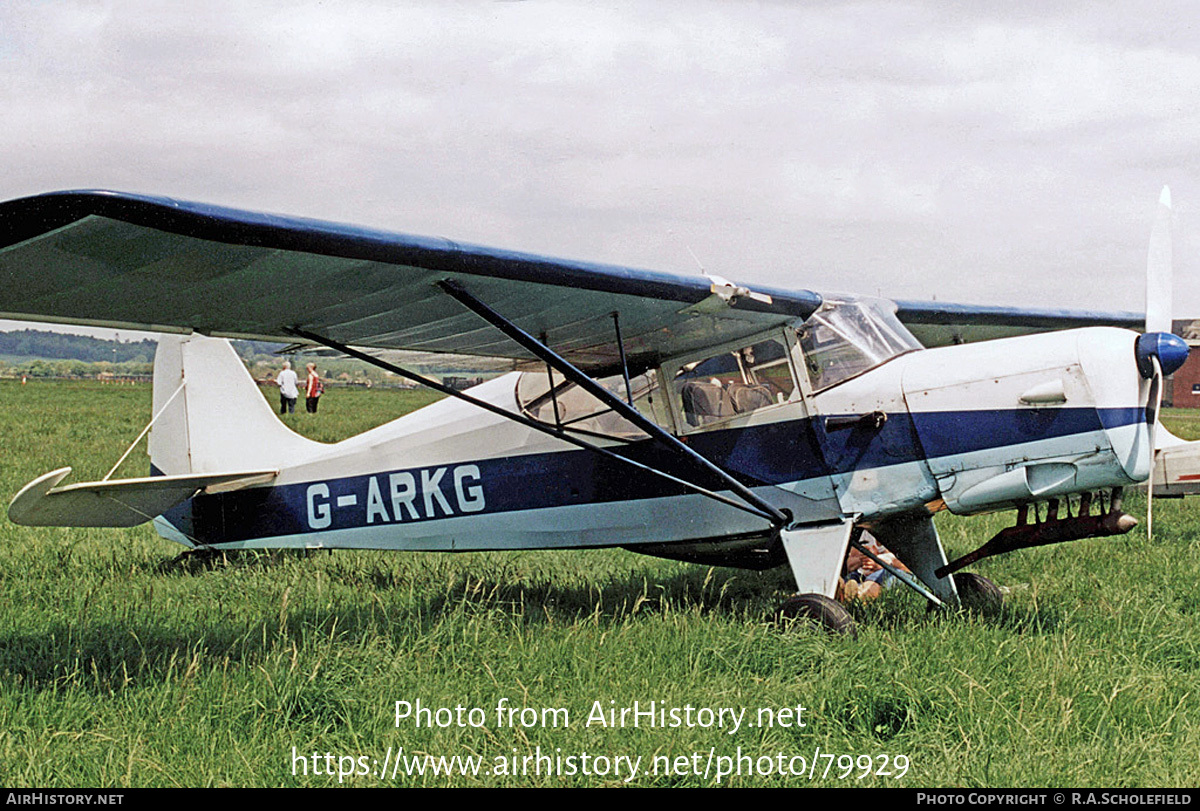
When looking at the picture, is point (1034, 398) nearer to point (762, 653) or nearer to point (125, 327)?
point (762, 653)

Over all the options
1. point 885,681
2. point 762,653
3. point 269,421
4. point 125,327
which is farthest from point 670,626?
point 269,421

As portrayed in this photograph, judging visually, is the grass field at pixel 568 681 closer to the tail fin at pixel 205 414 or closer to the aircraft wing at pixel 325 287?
the tail fin at pixel 205 414

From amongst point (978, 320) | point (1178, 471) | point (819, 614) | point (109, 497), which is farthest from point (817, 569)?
point (1178, 471)

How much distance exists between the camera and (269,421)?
781 centimetres

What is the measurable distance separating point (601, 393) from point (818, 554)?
1.61 meters

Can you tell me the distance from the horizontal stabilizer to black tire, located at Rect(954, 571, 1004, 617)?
5.06 m

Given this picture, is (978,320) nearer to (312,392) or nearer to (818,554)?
(818,554)

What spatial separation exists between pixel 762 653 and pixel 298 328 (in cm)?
299

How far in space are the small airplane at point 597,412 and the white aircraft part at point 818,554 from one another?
1 centimetres

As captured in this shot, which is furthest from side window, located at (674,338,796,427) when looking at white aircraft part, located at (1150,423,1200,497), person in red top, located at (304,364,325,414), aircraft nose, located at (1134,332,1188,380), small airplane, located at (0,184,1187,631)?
person in red top, located at (304,364,325,414)

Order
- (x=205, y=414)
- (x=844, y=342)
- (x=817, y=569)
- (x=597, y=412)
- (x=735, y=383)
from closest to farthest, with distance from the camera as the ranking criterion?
(x=817, y=569), (x=844, y=342), (x=735, y=383), (x=597, y=412), (x=205, y=414)

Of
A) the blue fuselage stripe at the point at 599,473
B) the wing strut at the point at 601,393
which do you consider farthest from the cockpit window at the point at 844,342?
the wing strut at the point at 601,393

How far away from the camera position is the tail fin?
781 centimetres

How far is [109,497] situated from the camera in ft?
20.7
